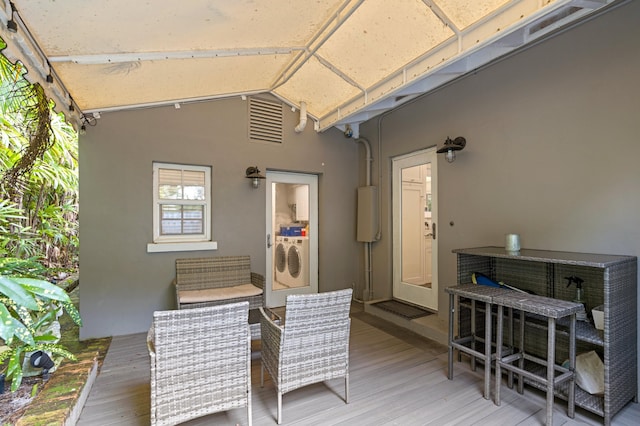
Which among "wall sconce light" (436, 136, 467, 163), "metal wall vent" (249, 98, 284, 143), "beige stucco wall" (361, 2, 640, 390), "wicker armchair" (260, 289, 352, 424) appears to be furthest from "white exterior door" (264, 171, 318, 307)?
"wicker armchair" (260, 289, 352, 424)

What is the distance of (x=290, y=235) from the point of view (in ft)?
16.4

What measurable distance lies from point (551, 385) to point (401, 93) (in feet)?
9.77

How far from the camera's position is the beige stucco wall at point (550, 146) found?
7.84 feet

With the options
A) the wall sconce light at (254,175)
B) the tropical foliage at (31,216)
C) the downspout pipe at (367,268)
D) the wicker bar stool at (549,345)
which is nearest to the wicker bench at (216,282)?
the wall sconce light at (254,175)

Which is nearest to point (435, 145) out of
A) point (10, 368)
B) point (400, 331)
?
point (400, 331)

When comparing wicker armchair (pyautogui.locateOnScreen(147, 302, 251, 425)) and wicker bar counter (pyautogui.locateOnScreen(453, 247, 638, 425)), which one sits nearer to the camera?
wicker armchair (pyautogui.locateOnScreen(147, 302, 251, 425))

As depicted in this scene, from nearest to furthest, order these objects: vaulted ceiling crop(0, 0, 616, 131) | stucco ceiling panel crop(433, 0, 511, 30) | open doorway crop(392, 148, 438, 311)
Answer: vaulted ceiling crop(0, 0, 616, 131) → stucco ceiling panel crop(433, 0, 511, 30) → open doorway crop(392, 148, 438, 311)

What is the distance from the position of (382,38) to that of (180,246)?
3.30m

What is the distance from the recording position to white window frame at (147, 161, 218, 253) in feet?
12.9

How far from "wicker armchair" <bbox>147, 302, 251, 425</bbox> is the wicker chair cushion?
5.05ft

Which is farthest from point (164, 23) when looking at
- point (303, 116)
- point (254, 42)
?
point (303, 116)

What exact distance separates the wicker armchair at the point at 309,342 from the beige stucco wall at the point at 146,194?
7.33ft

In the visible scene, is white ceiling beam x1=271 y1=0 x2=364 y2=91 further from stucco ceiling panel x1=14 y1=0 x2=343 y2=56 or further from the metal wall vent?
the metal wall vent

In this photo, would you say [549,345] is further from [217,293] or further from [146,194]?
[146,194]
